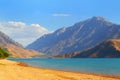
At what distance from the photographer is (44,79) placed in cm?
3550

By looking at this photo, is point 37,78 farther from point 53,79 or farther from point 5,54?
point 5,54

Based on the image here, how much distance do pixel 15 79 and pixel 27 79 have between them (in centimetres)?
139

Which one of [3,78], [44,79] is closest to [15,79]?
[3,78]

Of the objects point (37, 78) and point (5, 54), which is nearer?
point (37, 78)

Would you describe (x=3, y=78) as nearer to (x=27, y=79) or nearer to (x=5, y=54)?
(x=27, y=79)

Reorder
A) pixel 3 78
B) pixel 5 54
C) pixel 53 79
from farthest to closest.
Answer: pixel 5 54 < pixel 53 79 < pixel 3 78

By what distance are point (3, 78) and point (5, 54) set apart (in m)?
115

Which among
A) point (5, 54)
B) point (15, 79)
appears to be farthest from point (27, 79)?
point (5, 54)

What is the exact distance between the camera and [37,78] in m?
36.1

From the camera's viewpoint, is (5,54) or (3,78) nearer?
(3,78)

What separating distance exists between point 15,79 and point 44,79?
3.46 meters

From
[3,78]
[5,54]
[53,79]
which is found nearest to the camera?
[3,78]

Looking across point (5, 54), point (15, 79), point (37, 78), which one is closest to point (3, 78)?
point (15, 79)

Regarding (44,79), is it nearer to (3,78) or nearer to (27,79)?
(27,79)
